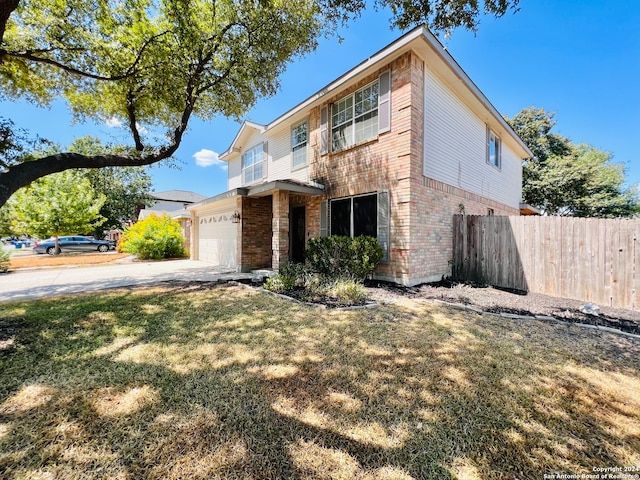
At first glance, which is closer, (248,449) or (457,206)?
(248,449)

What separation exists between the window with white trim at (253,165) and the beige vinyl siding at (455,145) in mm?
7686

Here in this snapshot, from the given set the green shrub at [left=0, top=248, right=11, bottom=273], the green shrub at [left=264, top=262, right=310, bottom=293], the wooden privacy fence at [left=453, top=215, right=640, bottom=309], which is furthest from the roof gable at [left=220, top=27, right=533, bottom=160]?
the green shrub at [left=0, top=248, right=11, bottom=273]

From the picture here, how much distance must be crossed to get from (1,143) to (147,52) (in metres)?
3.92

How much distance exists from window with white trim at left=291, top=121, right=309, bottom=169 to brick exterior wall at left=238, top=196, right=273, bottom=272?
1.85m

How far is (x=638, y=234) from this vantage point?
5.31 meters

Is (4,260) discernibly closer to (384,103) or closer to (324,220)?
(324,220)

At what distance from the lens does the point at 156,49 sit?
23.1ft

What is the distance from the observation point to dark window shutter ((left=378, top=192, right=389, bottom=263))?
728 cm

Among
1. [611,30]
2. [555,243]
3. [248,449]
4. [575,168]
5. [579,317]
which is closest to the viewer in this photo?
[248,449]

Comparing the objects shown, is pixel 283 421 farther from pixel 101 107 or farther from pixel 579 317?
pixel 101 107

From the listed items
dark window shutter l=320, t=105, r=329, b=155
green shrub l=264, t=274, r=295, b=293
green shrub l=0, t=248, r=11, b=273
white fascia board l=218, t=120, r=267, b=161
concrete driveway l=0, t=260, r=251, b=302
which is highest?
white fascia board l=218, t=120, r=267, b=161

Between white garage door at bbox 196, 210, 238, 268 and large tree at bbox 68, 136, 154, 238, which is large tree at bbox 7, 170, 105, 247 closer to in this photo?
white garage door at bbox 196, 210, 238, 268

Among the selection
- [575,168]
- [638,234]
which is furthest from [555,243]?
[575,168]

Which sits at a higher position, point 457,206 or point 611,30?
point 611,30
